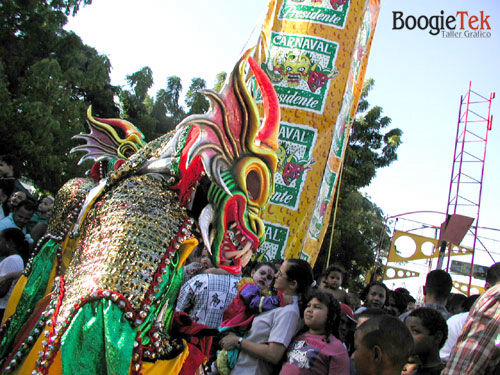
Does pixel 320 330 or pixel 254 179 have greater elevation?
pixel 254 179

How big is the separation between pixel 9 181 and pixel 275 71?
3.51 m

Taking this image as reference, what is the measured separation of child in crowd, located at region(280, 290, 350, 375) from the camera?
266 centimetres

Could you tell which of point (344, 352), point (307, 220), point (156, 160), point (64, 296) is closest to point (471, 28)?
point (307, 220)

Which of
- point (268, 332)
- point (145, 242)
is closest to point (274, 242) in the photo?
point (268, 332)

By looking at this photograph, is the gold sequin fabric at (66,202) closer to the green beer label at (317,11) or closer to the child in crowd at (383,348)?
the child in crowd at (383,348)

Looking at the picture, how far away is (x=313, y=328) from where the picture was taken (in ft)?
9.34

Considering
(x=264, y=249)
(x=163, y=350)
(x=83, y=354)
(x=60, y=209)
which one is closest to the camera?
(x=83, y=354)

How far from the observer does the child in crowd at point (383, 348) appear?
1.93 meters

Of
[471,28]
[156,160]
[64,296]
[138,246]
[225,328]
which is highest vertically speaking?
[471,28]

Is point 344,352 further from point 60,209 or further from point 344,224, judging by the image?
point 344,224

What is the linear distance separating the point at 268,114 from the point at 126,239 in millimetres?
879

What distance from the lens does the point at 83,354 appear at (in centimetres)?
155

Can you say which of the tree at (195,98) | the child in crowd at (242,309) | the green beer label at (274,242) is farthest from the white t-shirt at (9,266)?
the tree at (195,98)

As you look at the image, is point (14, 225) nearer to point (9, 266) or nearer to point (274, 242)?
point (9, 266)
